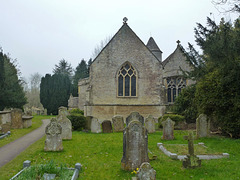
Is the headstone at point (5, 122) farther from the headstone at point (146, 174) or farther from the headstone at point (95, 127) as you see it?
the headstone at point (146, 174)

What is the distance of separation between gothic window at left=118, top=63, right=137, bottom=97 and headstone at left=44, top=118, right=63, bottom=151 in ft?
43.0

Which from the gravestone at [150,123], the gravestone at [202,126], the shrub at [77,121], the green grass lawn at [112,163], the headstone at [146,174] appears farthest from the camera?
the shrub at [77,121]

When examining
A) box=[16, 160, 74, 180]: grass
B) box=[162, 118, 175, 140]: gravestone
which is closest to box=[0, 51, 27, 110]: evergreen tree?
box=[162, 118, 175, 140]: gravestone

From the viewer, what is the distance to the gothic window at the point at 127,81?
21944mm

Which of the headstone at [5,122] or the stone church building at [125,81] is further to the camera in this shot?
the stone church building at [125,81]

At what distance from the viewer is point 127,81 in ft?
72.5

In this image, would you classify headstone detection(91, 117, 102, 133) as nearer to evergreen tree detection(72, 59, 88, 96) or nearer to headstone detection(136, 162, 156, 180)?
headstone detection(136, 162, 156, 180)

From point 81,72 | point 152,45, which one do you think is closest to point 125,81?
point 152,45

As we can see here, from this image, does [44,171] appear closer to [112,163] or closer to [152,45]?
[112,163]

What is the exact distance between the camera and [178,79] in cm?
2558

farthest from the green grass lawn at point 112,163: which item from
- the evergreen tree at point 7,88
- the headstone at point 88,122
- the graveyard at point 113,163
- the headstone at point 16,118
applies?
the evergreen tree at point 7,88

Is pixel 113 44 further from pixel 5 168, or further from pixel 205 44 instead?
pixel 5 168

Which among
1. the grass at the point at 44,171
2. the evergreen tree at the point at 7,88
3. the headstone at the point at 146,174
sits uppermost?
the evergreen tree at the point at 7,88

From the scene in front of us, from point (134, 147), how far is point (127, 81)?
1576cm
